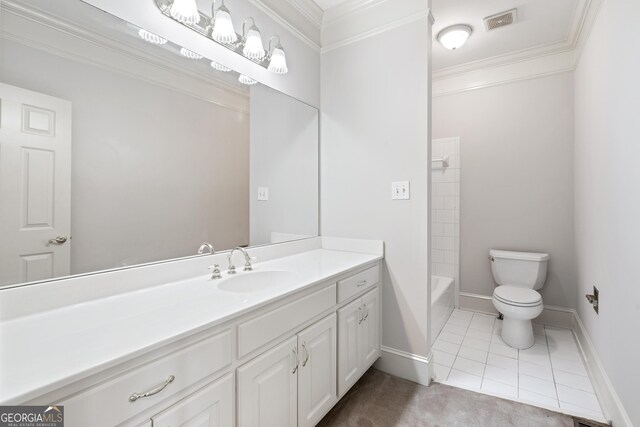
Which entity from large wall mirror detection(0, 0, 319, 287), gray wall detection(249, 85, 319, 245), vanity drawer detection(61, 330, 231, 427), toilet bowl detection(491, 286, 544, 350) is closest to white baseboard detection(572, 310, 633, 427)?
toilet bowl detection(491, 286, 544, 350)

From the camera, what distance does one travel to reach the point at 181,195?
1.40m

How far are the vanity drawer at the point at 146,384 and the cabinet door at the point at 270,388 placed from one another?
13cm

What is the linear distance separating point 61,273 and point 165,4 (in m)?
1.20

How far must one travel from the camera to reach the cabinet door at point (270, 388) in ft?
3.26

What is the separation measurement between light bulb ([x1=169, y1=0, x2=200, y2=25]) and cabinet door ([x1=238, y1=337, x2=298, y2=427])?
150cm

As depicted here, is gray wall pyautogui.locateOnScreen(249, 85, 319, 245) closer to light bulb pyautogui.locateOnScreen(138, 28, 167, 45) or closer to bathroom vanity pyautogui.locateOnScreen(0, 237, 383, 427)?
bathroom vanity pyautogui.locateOnScreen(0, 237, 383, 427)

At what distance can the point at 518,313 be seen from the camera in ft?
7.22

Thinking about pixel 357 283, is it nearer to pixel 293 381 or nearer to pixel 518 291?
pixel 293 381

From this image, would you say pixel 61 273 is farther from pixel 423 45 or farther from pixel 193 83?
pixel 423 45

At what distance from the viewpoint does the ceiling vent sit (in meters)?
2.16

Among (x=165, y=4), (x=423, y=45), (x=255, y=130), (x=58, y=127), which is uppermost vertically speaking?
(x=423, y=45)

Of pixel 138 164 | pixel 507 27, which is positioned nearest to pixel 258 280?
pixel 138 164

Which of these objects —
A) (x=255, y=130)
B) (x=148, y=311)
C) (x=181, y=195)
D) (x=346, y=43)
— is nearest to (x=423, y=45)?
(x=346, y=43)

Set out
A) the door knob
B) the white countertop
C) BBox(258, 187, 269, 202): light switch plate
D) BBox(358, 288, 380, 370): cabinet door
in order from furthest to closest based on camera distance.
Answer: BBox(258, 187, 269, 202): light switch plate < BBox(358, 288, 380, 370): cabinet door < the door knob < the white countertop
